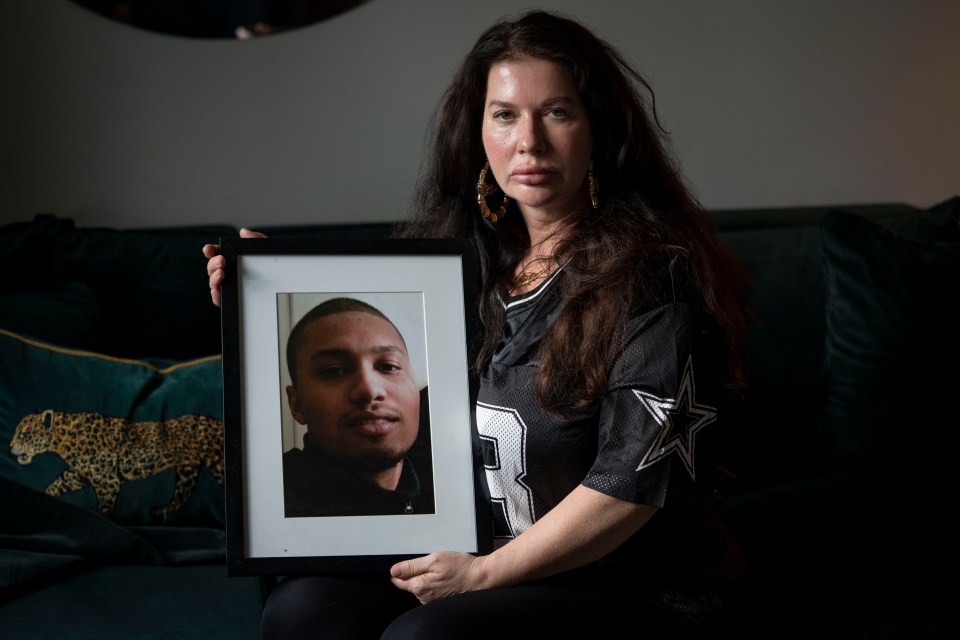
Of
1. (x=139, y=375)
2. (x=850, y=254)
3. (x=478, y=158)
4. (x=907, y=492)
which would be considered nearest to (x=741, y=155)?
(x=850, y=254)

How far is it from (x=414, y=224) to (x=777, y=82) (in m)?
1.41

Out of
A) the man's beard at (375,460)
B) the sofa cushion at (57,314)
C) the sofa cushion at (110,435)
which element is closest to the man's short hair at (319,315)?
the man's beard at (375,460)

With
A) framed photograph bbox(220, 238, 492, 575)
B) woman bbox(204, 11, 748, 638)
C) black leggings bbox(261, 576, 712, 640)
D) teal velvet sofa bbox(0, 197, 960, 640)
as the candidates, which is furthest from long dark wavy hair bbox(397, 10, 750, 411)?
teal velvet sofa bbox(0, 197, 960, 640)

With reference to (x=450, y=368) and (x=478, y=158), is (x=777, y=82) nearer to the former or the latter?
(x=478, y=158)

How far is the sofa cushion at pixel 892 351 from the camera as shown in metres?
1.88

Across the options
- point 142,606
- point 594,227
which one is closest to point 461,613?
point 594,227

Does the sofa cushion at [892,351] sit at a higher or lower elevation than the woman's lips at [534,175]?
lower

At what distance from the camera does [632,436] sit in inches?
46.1

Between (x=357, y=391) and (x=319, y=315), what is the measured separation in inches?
4.2

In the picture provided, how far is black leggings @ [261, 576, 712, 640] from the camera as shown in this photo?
113cm

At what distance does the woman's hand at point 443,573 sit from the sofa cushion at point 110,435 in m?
0.74

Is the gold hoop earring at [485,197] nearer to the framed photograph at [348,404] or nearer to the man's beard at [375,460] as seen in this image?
the framed photograph at [348,404]

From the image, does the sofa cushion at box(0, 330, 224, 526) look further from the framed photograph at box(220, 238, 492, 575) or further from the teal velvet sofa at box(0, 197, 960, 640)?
the framed photograph at box(220, 238, 492, 575)

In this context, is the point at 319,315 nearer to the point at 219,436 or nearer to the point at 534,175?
the point at 534,175
